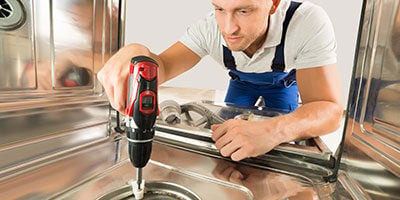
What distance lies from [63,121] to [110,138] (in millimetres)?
110

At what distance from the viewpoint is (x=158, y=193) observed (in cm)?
39

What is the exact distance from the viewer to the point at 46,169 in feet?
1.37

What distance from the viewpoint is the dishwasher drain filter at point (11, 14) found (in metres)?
0.39

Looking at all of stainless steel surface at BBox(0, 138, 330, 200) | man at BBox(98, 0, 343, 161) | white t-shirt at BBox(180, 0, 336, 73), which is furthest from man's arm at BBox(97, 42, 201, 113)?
white t-shirt at BBox(180, 0, 336, 73)

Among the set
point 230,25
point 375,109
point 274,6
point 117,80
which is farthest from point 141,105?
point 274,6

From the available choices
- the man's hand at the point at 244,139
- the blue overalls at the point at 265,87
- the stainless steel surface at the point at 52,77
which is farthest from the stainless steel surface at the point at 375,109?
the blue overalls at the point at 265,87

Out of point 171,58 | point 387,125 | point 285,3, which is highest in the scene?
point 285,3

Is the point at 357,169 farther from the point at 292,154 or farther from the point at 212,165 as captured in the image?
the point at 212,165

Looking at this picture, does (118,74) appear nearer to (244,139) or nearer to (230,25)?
(244,139)

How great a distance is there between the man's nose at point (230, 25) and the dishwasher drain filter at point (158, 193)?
56 centimetres

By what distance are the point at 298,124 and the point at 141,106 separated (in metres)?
0.42

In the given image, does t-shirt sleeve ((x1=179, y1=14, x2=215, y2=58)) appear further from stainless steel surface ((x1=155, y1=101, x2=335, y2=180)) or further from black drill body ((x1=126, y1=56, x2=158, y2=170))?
black drill body ((x1=126, y1=56, x2=158, y2=170))

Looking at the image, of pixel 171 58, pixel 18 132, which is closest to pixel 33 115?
pixel 18 132

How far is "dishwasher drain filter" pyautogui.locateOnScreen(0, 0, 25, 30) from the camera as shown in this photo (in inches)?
15.2
